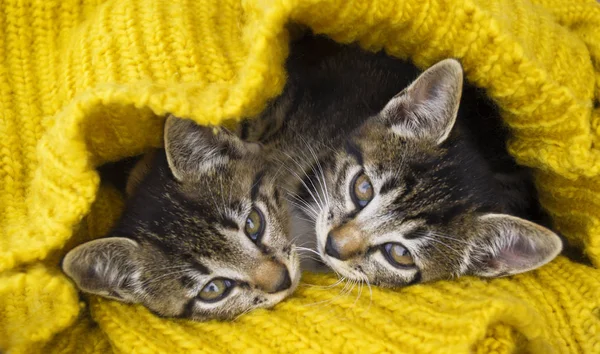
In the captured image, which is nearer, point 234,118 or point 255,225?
point 234,118

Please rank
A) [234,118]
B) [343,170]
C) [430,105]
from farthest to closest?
1. [343,170]
2. [430,105]
3. [234,118]

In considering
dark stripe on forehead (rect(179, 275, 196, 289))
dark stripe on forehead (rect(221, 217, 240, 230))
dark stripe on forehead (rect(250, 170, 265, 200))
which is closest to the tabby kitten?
dark stripe on forehead (rect(250, 170, 265, 200))

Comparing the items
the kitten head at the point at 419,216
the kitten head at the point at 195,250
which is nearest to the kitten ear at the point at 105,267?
the kitten head at the point at 195,250

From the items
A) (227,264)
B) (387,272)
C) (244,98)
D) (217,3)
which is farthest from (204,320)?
(217,3)

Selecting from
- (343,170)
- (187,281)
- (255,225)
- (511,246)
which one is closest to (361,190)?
(343,170)

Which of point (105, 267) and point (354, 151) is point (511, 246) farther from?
point (105, 267)

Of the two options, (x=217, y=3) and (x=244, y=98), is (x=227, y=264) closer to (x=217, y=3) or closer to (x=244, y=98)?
(x=244, y=98)
